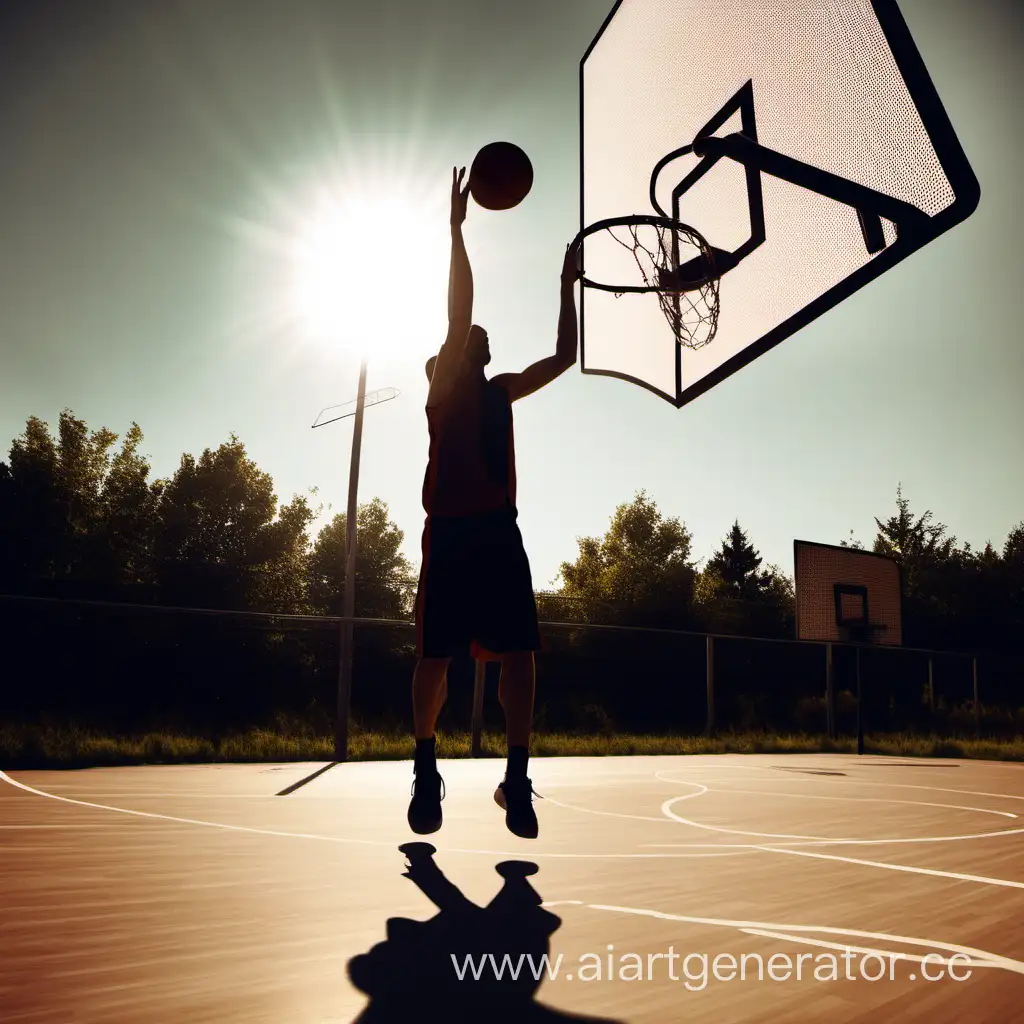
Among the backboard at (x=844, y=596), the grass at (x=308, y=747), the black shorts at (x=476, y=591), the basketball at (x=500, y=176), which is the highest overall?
the basketball at (x=500, y=176)

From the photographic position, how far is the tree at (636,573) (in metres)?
31.2

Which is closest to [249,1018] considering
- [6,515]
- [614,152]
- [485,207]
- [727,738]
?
[485,207]

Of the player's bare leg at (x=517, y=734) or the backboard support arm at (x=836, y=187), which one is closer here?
the player's bare leg at (x=517, y=734)

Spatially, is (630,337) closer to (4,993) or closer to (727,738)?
(4,993)

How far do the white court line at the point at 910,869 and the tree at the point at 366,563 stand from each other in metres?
29.9

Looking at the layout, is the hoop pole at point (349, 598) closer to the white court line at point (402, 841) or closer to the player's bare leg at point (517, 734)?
the white court line at point (402, 841)

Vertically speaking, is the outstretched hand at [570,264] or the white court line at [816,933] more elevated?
the outstretched hand at [570,264]

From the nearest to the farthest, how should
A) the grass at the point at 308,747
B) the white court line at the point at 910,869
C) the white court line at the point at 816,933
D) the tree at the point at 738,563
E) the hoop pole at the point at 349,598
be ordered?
the white court line at the point at 816,933
the white court line at the point at 910,869
the grass at the point at 308,747
the hoop pole at the point at 349,598
the tree at the point at 738,563

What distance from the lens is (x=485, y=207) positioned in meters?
3.06

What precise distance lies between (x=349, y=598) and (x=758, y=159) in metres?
7.07

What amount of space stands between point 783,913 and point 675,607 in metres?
30.3

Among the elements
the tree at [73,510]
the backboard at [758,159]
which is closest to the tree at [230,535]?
the tree at [73,510]

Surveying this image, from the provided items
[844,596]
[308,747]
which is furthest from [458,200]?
[844,596]

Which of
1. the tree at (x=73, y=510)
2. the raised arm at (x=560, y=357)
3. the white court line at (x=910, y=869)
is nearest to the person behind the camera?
the white court line at (x=910, y=869)
